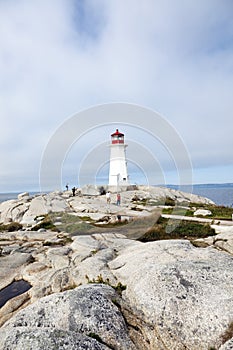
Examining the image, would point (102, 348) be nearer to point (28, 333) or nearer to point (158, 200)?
point (28, 333)

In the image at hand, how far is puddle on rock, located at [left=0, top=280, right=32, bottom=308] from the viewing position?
11.1m

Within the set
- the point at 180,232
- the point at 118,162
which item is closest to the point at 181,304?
the point at 180,232

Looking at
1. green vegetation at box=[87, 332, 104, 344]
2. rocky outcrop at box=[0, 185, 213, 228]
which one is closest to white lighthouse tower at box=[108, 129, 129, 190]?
rocky outcrop at box=[0, 185, 213, 228]

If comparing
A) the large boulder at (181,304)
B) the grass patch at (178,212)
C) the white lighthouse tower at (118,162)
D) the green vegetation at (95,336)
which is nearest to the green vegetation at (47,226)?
the grass patch at (178,212)

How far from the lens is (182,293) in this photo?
22.9ft

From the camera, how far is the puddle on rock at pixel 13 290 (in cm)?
1106

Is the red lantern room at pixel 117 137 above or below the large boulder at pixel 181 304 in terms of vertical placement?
above

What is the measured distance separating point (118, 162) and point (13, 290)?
3775 cm

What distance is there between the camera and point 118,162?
48.5 metres

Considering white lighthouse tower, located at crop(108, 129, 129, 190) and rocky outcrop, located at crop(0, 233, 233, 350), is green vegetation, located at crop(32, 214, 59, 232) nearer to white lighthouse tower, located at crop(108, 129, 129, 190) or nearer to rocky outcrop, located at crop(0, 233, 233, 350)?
rocky outcrop, located at crop(0, 233, 233, 350)

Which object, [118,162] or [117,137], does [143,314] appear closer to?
[118,162]

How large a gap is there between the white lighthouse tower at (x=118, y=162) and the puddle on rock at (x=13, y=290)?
3480cm

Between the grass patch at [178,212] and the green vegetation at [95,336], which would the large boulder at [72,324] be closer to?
the green vegetation at [95,336]

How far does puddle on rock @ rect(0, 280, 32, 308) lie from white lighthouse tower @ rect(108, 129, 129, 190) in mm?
34798
